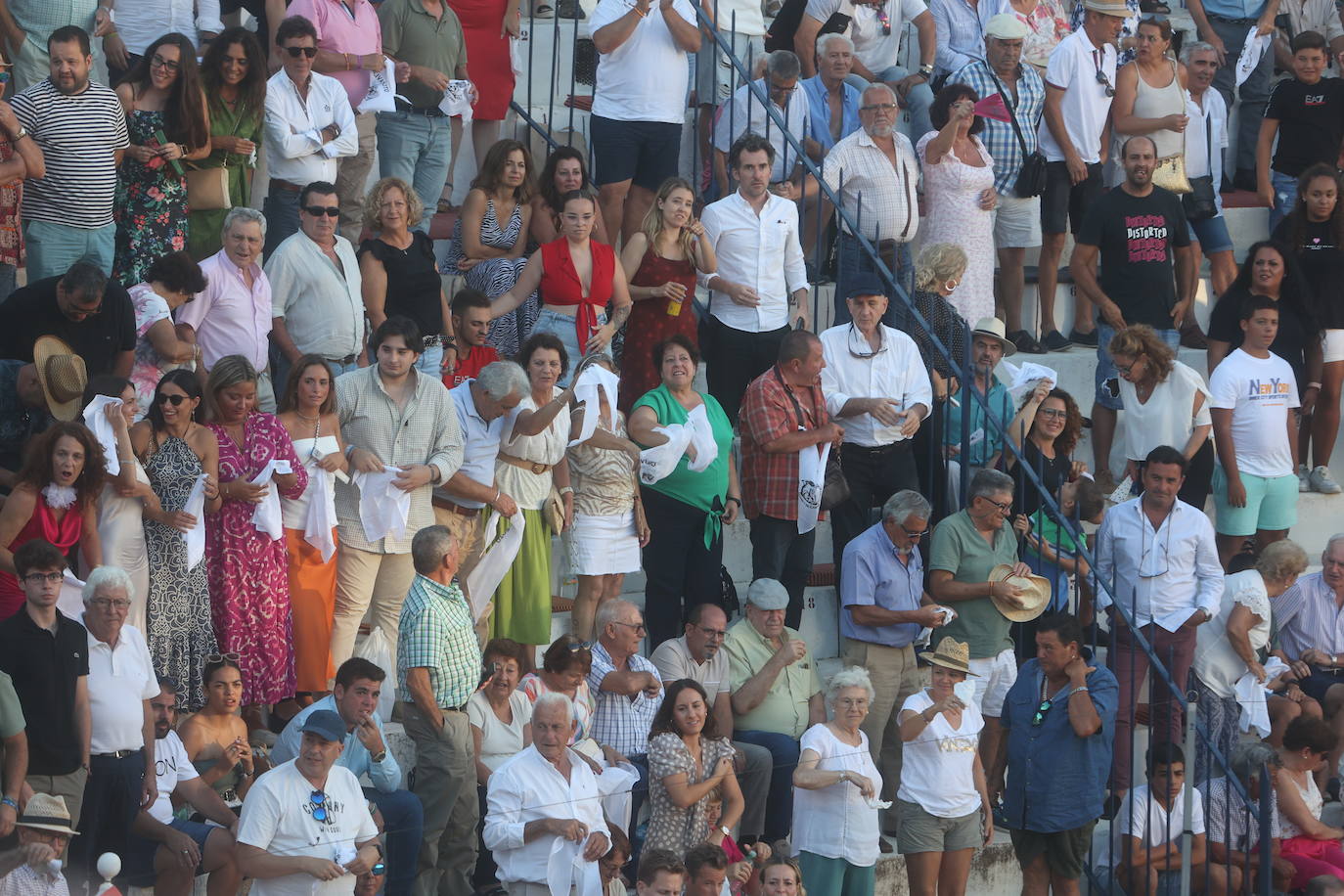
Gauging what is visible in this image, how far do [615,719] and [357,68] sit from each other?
3747 mm

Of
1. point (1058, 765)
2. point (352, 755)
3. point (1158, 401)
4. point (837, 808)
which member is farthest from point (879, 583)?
point (352, 755)

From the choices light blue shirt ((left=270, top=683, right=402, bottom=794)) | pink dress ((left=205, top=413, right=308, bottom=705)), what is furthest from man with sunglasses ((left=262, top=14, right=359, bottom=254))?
light blue shirt ((left=270, top=683, right=402, bottom=794))

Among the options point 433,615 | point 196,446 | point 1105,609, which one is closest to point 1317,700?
point 1105,609

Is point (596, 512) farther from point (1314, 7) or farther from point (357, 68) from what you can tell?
point (1314, 7)

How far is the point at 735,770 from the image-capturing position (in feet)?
32.0

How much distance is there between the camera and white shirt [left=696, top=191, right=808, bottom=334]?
1156cm

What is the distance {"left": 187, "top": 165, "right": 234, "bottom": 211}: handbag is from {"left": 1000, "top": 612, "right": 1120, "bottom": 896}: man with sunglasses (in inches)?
163

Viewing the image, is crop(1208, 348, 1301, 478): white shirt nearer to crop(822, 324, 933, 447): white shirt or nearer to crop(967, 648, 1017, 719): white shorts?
crop(822, 324, 933, 447): white shirt

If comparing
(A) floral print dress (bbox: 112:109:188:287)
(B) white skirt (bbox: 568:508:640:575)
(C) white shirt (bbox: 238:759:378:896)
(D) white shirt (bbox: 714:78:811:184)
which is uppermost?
(D) white shirt (bbox: 714:78:811:184)

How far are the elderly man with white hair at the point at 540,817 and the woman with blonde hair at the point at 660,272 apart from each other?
273 cm

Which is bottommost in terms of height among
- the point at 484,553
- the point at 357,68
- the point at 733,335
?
the point at 484,553

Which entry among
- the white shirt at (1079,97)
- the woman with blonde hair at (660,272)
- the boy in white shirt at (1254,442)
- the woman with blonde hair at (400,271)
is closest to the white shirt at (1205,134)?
the white shirt at (1079,97)

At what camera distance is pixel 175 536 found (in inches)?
363

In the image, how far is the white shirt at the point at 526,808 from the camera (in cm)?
892
